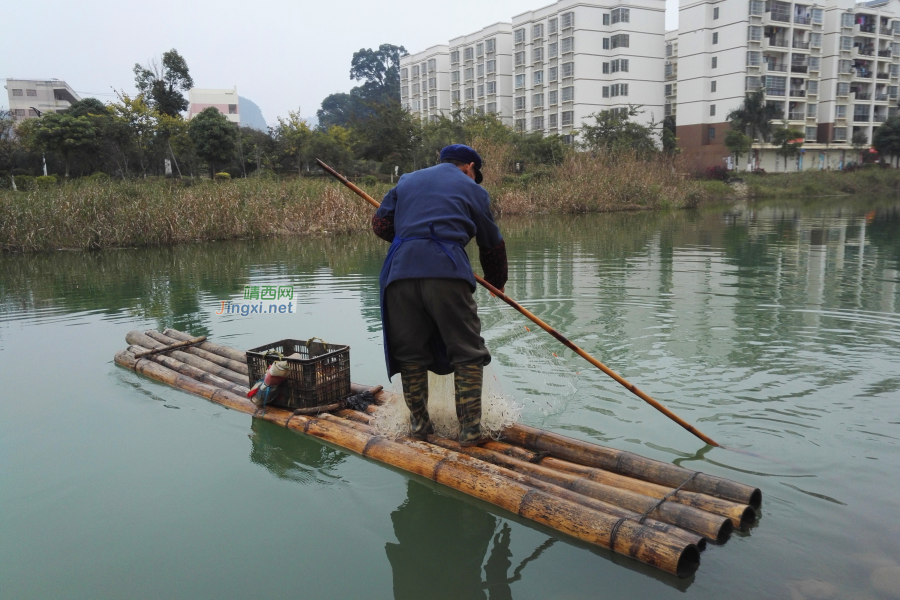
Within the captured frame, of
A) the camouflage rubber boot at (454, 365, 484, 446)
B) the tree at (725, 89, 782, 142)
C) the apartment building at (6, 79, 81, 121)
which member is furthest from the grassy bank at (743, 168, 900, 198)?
the apartment building at (6, 79, 81, 121)

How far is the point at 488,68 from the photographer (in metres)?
60.7

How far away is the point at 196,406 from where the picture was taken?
4.98m

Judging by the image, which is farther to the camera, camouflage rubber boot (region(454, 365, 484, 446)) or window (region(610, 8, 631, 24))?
window (region(610, 8, 631, 24))

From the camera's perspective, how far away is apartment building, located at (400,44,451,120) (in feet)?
225

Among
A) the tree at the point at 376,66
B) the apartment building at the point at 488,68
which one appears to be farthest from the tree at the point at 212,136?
the tree at the point at 376,66

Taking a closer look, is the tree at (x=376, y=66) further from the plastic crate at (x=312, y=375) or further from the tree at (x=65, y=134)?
the plastic crate at (x=312, y=375)

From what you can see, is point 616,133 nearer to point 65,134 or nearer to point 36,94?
point 65,134

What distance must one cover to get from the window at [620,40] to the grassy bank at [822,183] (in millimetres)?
15132

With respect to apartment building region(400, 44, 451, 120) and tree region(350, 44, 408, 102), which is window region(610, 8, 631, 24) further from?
tree region(350, 44, 408, 102)

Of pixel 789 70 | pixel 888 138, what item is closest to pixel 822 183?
pixel 888 138

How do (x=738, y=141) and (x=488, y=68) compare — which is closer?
(x=738, y=141)

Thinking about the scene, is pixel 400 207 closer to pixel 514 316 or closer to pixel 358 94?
pixel 514 316

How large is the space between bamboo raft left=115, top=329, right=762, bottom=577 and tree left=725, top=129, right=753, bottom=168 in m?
43.5

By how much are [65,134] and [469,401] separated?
30.1 metres
